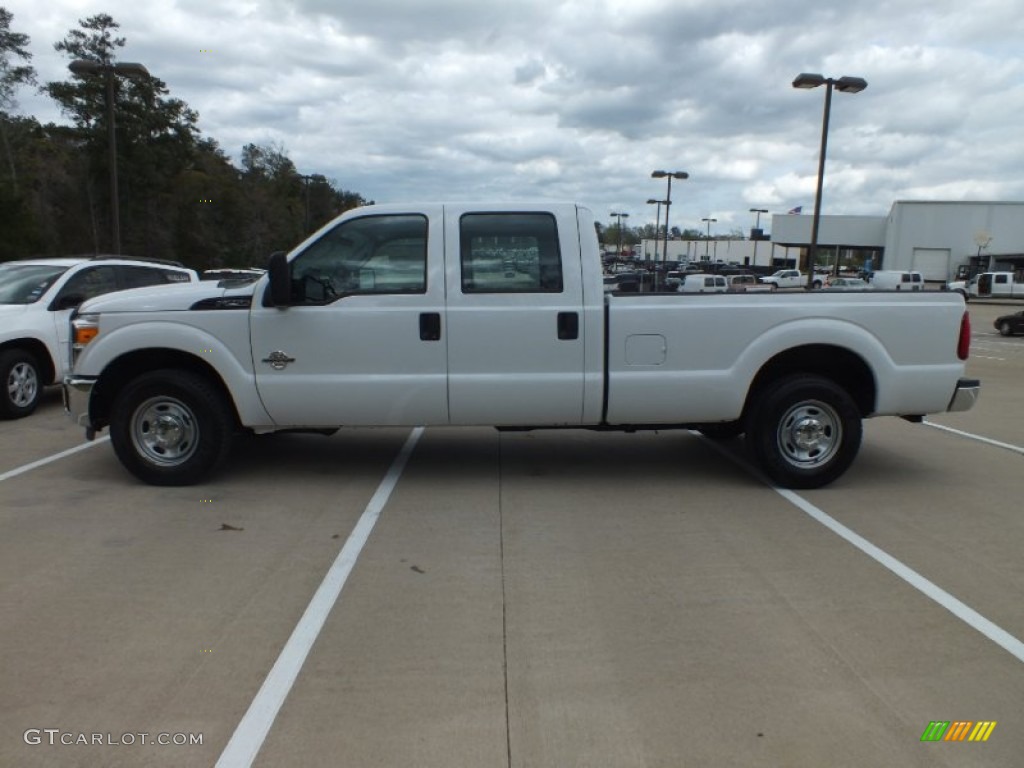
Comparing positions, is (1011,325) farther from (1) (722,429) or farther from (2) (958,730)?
(2) (958,730)

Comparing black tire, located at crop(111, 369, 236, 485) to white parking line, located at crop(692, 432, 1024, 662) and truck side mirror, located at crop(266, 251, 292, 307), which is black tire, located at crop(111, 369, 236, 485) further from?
white parking line, located at crop(692, 432, 1024, 662)

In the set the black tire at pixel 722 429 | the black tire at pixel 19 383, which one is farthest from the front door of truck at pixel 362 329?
the black tire at pixel 19 383

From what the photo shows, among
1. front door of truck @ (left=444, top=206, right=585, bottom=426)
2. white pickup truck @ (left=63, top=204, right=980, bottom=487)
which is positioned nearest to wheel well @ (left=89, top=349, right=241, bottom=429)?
white pickup truck @ (left=63, top=204, right=980, bottom=487)

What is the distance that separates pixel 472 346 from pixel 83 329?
3.00 metres

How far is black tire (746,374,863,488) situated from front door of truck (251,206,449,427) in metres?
2.43

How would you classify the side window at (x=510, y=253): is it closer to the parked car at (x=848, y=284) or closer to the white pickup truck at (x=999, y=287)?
the parked car at (x=848, y=284)

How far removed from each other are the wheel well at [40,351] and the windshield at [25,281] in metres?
0.51

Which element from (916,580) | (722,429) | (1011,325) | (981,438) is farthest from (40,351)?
(1011,325)

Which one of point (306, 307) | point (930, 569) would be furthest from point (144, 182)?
point (930, 569)

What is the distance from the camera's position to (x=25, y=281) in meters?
9.83

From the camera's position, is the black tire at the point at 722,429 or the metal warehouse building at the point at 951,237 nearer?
the black tire at the point at 722,429

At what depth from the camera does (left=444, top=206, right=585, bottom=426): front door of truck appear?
19.6 feet

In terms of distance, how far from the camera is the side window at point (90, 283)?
9836mm

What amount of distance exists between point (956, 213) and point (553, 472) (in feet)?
219
